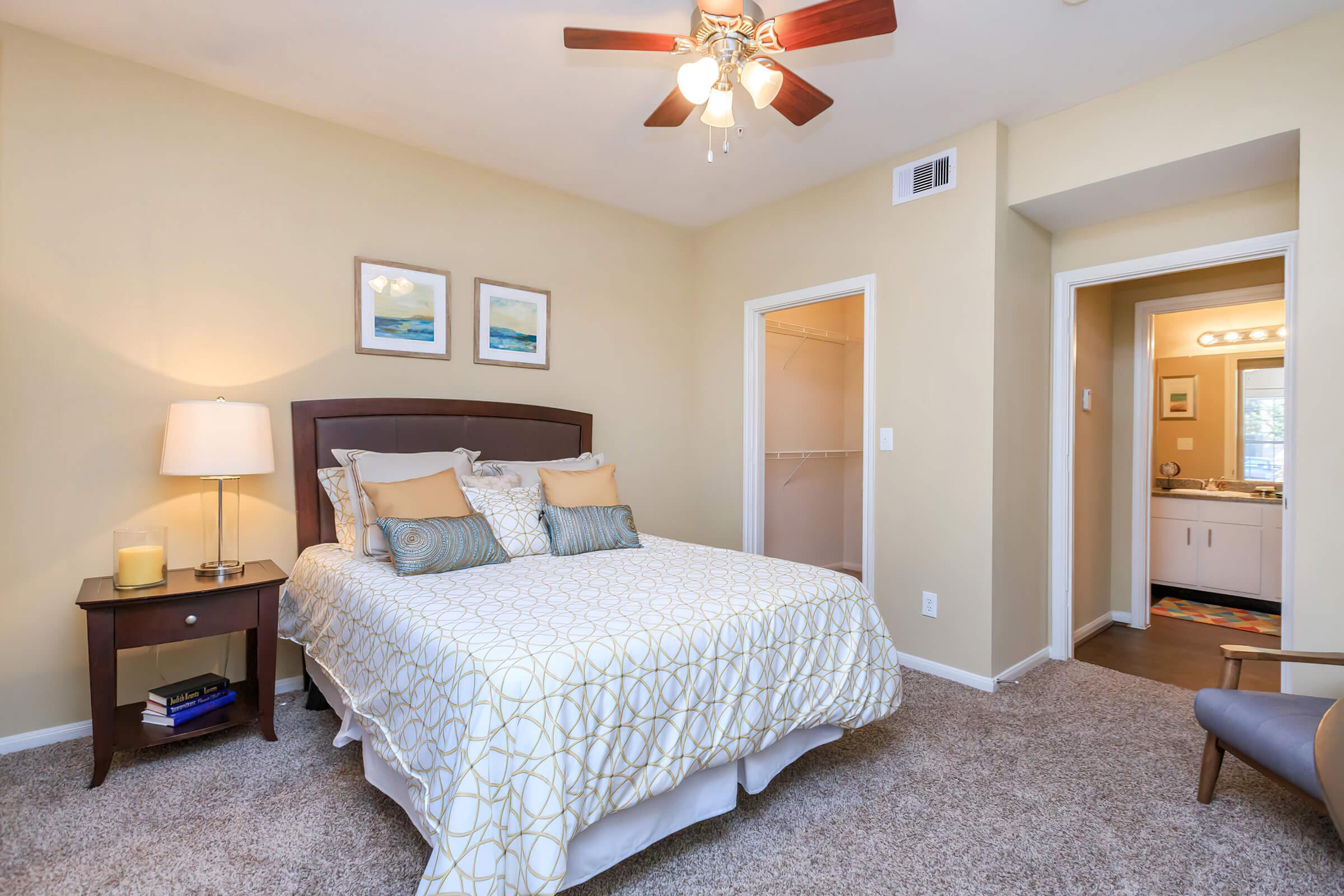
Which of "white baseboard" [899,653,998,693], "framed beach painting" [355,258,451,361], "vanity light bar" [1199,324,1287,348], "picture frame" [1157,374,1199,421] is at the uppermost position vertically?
"vanity light bar" [1199,324,1287,348]

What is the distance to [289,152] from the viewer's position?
2896 mm

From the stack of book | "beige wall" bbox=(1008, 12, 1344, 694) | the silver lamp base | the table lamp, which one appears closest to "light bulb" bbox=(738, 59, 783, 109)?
"beige wall" bbox=(1008, 12, 1344, 694)

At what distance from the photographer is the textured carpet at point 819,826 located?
5.57 ft

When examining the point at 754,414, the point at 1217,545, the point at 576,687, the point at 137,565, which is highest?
the point at 754,414

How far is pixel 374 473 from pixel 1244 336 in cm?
603

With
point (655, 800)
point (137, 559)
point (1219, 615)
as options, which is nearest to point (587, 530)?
point (655, 800)

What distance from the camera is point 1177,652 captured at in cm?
361

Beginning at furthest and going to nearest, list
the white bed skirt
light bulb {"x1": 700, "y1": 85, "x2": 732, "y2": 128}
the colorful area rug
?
the colorful area rug
light bulb {"x1": 700, "y1": 85, "x2": 732, "y2": 128}
the white bed skirt

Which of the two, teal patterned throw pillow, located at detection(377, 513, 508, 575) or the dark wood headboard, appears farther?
the dark wood headboard

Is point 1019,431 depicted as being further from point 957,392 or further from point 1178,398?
point 1178,398

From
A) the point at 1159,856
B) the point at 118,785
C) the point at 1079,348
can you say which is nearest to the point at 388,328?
the point at 118,785

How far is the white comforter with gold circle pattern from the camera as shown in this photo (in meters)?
1.38

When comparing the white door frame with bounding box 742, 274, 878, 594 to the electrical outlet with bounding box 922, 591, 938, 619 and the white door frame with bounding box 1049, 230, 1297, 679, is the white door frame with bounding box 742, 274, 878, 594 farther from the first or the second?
the electrical outlet with bounding box 922, 591, 938, 619

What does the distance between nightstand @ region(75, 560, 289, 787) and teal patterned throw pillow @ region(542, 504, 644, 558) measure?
1030 mm
